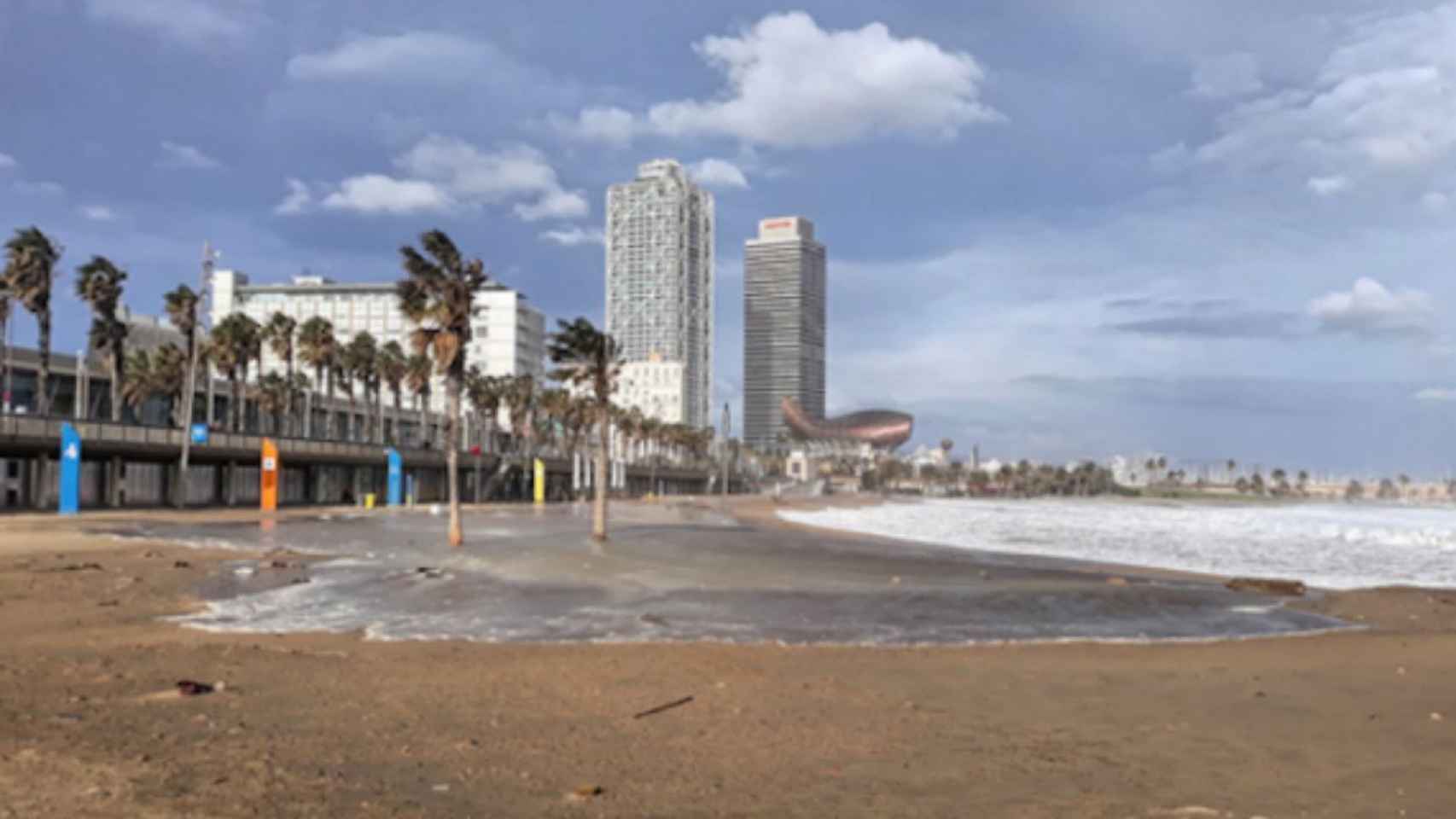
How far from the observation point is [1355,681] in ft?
39.4

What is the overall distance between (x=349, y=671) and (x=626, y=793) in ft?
17.6

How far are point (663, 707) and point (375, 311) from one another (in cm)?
17795

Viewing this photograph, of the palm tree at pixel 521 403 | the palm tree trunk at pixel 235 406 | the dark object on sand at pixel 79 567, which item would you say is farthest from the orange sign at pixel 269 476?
the palm tree at pixel 521 403

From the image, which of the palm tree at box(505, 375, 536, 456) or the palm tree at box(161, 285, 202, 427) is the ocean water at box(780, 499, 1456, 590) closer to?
the palm tree at box(161, 285, 202, 427)

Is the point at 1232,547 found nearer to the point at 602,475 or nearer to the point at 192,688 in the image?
the point at 602,475

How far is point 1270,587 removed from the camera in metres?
24.1

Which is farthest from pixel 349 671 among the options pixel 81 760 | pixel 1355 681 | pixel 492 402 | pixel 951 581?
pixel 492 402

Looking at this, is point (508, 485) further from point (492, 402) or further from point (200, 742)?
point (200, 742)

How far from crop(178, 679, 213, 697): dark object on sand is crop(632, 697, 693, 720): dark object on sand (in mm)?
3989

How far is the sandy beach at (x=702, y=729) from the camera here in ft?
21.8

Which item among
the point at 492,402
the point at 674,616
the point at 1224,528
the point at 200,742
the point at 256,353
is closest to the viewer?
the point at 200,742

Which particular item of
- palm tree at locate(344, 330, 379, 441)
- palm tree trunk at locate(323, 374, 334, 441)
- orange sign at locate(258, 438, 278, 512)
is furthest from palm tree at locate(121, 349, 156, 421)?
orange sign at locate(258, 438, 278, 512)

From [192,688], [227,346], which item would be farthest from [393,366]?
[192,688]

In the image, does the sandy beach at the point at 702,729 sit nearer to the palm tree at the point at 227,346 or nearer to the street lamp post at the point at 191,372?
the street lamp post at the point at 191,372
